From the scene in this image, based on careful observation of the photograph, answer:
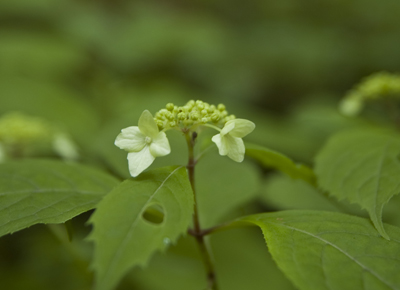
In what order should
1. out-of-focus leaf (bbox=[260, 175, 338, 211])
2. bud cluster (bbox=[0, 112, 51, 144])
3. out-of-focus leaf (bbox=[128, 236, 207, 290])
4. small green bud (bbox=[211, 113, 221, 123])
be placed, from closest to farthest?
small green bud (bbox=[211, 113, 221, 123]) < bud cluster (bbox=[0, 112, 51, 144]) < out-of-focus leaf (bbox=[260, 175, 338, 211]) < out-of-focus leaf (bbox=[128, 236, 207, 290])

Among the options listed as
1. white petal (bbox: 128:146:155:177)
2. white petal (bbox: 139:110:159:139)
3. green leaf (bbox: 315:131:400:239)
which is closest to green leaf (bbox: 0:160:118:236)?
white petal (bbox: 128:146:155:177)

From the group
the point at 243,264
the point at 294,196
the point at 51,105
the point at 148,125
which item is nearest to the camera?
the point at 148,125

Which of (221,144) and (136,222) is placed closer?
(136,222)

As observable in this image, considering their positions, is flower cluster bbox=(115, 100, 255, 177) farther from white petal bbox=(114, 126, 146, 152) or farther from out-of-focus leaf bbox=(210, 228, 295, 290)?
out-of-focus leaf bbox=(210, 228, 295, 290)

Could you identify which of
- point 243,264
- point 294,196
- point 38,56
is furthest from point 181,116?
point 38,56

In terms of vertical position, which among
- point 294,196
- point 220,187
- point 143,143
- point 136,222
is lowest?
point 294,196

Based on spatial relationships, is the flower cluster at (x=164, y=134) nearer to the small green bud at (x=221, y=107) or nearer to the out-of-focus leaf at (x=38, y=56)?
the small green bud at (x=221, y=107)

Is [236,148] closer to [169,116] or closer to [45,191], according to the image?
[169,116]
